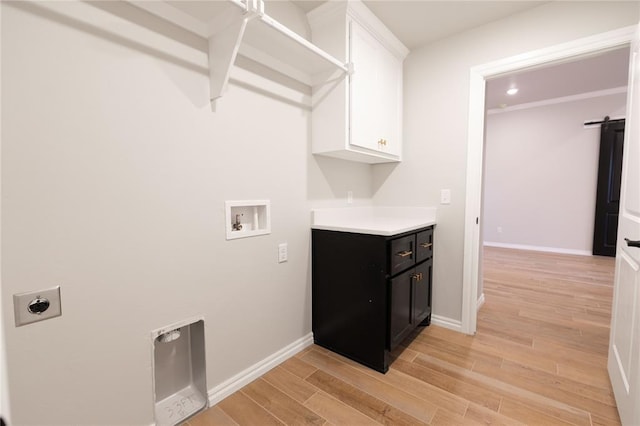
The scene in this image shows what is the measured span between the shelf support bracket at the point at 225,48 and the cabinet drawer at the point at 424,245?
5.34 feet

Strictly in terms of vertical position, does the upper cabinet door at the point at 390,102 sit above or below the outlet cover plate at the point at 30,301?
above

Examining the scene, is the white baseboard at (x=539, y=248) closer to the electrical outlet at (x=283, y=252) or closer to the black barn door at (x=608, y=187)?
the black barn door at (x=608, y=187)

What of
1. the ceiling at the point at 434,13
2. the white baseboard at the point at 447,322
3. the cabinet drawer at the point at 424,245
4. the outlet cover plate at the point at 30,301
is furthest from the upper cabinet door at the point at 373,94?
the outlet cover plate at the point at 30,301

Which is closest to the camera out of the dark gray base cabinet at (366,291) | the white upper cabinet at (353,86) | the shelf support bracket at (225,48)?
the shelf support bracket at (225,48)

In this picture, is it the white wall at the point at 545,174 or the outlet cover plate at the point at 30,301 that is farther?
the white wall at the point at 545,174

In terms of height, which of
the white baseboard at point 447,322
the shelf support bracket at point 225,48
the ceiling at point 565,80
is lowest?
the white baseboard at point 447,322

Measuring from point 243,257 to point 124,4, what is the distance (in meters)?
1.27

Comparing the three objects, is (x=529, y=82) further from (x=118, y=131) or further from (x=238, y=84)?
(x=118, y=131)

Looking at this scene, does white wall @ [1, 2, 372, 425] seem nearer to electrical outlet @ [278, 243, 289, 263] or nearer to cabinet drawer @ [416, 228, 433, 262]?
electrical outlet @ [278, 243, 289, 263]

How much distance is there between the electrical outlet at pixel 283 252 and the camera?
1893 millimetres

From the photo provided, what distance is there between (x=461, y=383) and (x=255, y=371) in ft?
4.04

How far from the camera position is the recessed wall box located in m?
1.60

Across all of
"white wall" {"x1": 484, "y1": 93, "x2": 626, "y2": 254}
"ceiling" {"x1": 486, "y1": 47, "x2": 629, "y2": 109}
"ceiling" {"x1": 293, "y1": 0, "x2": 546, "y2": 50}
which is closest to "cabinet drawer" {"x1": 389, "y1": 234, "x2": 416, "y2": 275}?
"ceiling" {"x1": 293, "y1": 0, "x2": 546, "y2": 50}

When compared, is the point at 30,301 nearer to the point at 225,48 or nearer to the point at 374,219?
the point at 225,48
